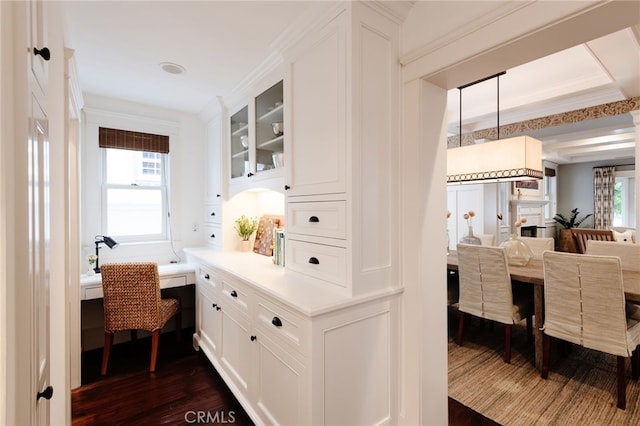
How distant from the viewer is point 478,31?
132cm

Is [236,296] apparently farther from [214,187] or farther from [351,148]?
[214,187]

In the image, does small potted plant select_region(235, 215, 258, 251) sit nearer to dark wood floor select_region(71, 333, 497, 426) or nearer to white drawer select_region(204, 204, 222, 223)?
white drawer select_region(204, 204, 222, 223)

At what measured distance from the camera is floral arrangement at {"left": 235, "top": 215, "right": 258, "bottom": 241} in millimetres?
3178

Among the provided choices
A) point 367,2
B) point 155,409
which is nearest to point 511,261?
point 367,2

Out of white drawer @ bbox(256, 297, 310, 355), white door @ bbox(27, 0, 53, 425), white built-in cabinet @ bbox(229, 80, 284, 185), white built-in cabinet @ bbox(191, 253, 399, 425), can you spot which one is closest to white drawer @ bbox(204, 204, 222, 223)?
white built-in cabinet @ bbox(229, 80, 284, 185)

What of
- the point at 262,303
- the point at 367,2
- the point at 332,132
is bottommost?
the point at 262,303

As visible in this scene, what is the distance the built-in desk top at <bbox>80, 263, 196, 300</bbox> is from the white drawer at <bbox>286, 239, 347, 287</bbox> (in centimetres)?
158

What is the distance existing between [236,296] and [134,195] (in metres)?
2.14

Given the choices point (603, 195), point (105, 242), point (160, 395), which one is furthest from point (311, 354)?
point (603, 195)

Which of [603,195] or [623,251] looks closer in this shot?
[623,251]

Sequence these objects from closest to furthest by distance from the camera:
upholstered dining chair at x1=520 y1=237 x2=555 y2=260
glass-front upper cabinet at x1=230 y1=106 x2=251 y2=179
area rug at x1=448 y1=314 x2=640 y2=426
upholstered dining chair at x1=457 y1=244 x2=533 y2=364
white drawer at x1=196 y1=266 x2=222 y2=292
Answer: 1. area rug at x1=448 y1=314 x2=640 y2=426
2. white drawer at x1=196 y1=266 x2=222 y2=292
3. upholstered dining chair at x1=457 y1=244 x2=533 y2=364
4. glass-front upper cabinet at x1=230 y1=106 x2=251 y2=179
5. upholstered dining chair at x1=520 y1=237 x2=555 y2=260

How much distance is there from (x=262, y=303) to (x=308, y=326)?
0.50 m

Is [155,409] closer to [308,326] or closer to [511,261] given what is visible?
[308,326]

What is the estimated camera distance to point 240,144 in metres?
2.96
